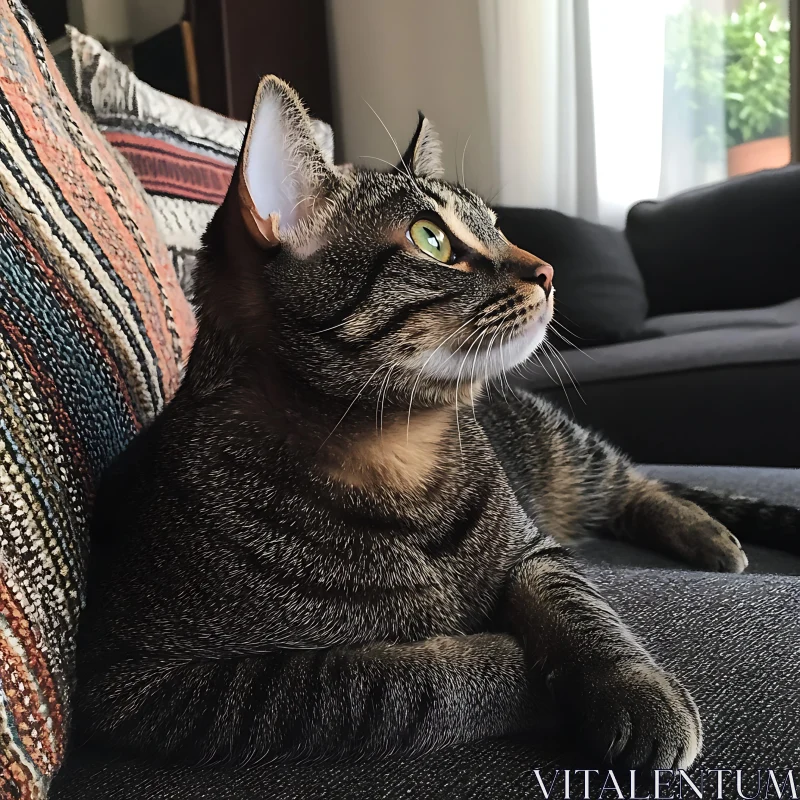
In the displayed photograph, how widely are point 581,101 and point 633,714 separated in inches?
89.0

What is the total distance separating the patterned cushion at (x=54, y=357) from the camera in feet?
1.32

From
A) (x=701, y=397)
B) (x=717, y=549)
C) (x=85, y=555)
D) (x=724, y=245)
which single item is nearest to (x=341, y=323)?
(x=85, y=555)

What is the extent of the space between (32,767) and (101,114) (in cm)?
90

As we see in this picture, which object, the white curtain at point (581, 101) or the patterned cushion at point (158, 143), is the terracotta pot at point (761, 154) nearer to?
the white curtain at point (581, 101)

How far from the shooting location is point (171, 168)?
1.03 m

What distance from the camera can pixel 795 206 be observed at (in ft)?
6.25

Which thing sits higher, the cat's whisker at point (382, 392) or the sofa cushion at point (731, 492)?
the cat's whisker at point (382, 392)

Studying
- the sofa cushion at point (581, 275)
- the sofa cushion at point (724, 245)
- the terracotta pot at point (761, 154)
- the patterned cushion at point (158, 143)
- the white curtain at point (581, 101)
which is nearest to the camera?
the patterned cushion at point (158, 143)

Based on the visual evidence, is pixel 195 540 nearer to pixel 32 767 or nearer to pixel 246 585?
pixel 246 585

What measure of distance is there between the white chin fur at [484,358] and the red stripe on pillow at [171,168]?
0.65 m

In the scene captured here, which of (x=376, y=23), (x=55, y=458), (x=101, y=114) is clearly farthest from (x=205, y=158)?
(x=376, y=23)

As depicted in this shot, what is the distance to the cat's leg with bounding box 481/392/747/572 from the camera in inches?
32.2

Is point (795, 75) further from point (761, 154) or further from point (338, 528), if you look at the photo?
point (338, 528)

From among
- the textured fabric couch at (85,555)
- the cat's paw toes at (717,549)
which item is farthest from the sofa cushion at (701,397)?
the textured fabric couch at (85,555)
